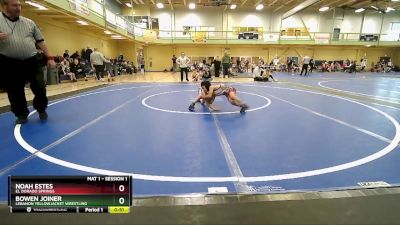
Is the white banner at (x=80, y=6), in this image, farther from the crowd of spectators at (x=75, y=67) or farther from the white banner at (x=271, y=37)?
the white banner at (x=271, y=37)

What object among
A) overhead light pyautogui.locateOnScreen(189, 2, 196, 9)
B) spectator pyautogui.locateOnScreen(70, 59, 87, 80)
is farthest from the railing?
spectator pyautogui.locateOnScreen(70, 59, 87, 80)

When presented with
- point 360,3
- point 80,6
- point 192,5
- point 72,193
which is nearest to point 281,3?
point 360,3

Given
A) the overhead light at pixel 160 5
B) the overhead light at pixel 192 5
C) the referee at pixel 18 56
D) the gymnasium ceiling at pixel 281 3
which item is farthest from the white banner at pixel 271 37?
the referee at pixel 18 56

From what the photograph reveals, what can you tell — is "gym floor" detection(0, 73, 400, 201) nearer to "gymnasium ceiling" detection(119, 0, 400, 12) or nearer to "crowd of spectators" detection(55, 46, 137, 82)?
"crowd of spectators" detection(55, 46, 137, 82)

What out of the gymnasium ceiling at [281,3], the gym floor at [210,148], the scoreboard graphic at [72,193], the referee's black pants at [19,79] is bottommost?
the gym floor at [210,148]

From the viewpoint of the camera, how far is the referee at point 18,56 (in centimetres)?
421

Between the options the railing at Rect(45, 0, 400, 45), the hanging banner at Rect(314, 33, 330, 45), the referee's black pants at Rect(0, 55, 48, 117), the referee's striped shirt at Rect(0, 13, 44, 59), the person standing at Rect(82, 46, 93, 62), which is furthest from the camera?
the hanging banner at Rect(314, 33, 330, 45)

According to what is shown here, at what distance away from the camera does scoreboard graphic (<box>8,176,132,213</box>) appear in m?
1.51

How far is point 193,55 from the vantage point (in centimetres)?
3139

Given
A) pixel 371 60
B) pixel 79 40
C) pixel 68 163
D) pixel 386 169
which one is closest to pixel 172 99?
pixel 68 163

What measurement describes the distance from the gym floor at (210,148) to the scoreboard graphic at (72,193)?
82cm

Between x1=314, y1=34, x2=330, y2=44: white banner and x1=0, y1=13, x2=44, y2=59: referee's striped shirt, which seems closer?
x1=0, y1=13, x2=44, y2=59: referee's striped shirt

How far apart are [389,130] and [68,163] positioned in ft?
17.2

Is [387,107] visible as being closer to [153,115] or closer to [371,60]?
[153,115]
